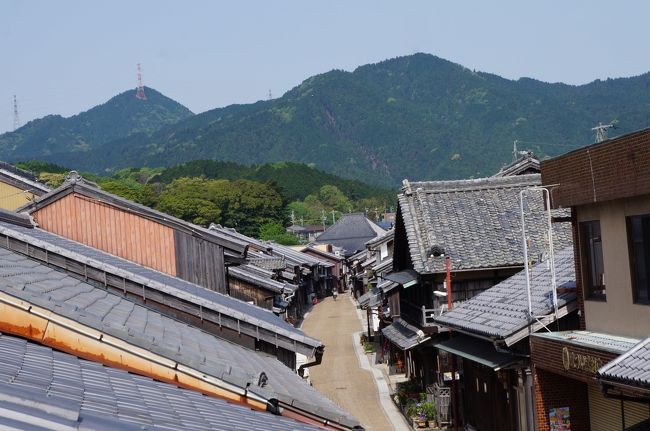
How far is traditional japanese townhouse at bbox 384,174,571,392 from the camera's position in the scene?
26.7 metres

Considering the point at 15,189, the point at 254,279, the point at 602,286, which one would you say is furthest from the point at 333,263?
the point at 602,286

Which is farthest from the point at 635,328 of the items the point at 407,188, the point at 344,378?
the point at 344,378

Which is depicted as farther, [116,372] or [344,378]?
[344,378]

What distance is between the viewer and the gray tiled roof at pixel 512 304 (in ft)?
53.7

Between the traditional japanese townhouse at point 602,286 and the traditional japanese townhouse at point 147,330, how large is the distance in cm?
429

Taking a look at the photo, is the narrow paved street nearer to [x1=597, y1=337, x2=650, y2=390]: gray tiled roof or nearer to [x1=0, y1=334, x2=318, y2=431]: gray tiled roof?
[x1=597, y1=337, x2=650, y2=390]: gray tiled roof

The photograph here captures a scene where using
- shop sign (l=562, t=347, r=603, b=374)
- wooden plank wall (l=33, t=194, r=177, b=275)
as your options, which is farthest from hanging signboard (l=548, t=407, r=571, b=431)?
wooden plank wall (l=33, t=194, r=177, b=275)

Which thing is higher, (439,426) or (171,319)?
(171,319)

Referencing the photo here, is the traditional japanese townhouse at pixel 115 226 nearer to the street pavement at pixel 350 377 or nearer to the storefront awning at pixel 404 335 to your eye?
the street pavement at pixel 350 377

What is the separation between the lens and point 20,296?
26.8ft

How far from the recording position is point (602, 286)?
15102mm

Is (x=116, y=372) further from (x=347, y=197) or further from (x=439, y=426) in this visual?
(x=347, y=197)

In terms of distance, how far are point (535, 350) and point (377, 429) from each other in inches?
403

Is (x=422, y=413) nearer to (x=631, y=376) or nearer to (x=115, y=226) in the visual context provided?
(x=115, y=226)
